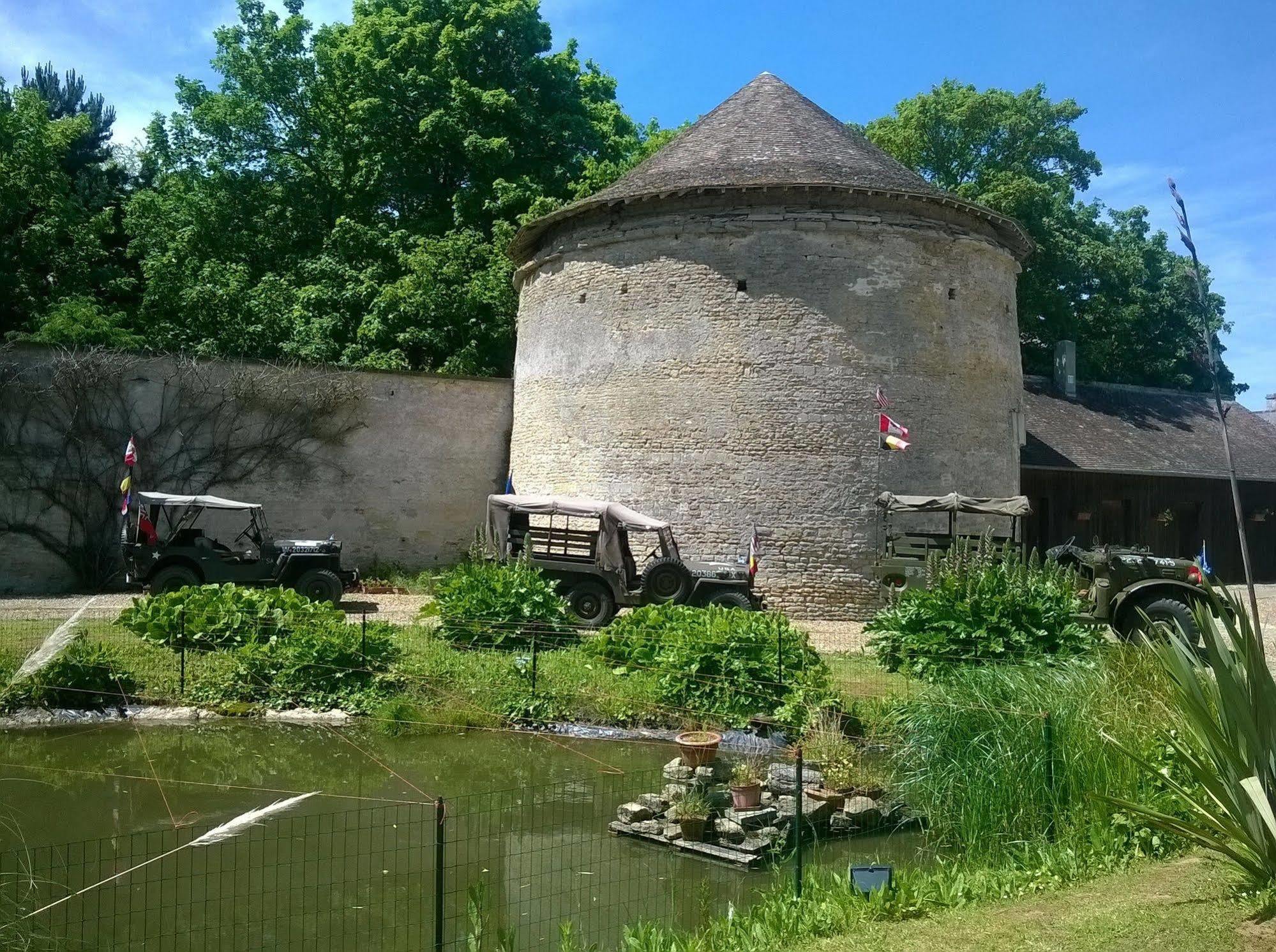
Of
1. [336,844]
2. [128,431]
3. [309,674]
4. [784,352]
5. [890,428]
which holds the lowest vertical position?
[336,844]

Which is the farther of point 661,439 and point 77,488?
point 77,488

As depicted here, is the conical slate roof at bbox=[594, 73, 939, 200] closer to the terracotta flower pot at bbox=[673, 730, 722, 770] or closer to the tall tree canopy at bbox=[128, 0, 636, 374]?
the tall tree canopy at bbox=[128, 0, 636, 374]

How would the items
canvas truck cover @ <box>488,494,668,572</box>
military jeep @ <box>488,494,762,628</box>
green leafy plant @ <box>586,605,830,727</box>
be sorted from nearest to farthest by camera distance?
green leafy plant @ <box>586,605,830,727</box> < military jeep @ <box>488,494,762,628</box> < canvas truck cover @ <box>488,494,668,572</box>

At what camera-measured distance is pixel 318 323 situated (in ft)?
82.9

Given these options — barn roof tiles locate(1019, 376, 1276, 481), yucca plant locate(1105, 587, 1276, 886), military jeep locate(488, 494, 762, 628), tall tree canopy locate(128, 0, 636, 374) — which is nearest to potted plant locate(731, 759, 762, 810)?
yucca plant locate(1105, 587, 1276, 886)

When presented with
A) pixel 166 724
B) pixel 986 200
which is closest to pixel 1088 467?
pixel 986 200

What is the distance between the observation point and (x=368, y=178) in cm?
2792

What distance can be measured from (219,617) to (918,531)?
10152 mm

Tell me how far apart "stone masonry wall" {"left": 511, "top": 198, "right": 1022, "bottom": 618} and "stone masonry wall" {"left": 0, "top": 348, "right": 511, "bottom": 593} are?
4.27 metres

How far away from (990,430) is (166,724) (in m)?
13.4

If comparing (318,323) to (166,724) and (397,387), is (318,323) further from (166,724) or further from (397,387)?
(166,724)

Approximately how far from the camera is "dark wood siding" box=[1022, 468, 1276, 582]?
2239cm

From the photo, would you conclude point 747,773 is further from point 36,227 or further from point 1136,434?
point 36,227

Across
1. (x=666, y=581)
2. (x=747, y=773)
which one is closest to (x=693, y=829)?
(x=747, y=773)
